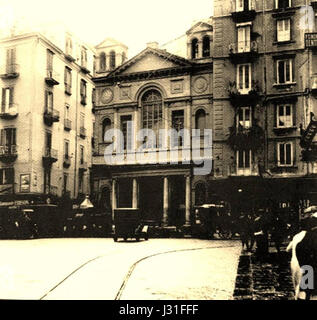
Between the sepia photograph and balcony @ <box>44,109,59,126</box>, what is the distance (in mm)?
64

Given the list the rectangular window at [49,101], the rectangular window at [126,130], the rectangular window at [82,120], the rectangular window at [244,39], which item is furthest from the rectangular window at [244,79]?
the rectangular window at [49,101]

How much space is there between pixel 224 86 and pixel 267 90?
1229mm

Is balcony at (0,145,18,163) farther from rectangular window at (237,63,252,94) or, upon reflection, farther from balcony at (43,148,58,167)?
rectangular window at (237,63,252,94)

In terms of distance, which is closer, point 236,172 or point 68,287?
point 68,287

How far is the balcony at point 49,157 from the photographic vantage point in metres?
8.98

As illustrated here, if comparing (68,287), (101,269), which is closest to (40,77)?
(101,269)

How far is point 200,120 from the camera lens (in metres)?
10.1

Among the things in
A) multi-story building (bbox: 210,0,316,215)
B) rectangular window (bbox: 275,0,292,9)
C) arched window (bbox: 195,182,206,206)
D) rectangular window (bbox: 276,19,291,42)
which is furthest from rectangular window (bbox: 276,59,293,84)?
arched window (bbox: 195,182,206,206)

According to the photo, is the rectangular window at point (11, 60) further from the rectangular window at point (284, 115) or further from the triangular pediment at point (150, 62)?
the rectangular window at point (284, 115)

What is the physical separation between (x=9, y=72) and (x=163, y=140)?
3.38 metres
